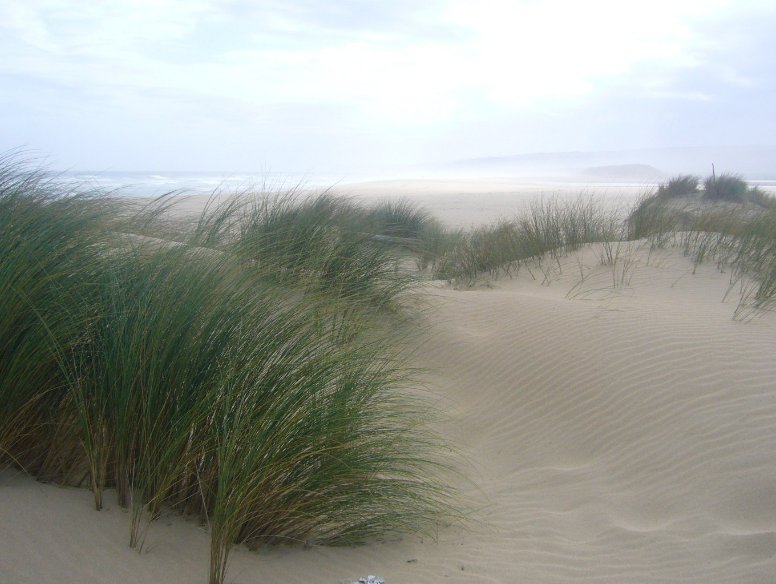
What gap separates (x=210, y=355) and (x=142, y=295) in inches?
18.7

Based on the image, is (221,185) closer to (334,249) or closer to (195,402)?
(334,249)

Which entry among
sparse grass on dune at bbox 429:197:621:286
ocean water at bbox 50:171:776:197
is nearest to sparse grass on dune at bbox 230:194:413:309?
ocean water at bbox 50:171:776:197

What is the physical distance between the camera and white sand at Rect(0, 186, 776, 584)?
2949mm

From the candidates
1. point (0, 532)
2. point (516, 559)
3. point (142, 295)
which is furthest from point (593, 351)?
point (0, 532)

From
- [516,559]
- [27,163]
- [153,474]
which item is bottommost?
[516,559]

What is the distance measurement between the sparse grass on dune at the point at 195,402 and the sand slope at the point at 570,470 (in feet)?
0.56

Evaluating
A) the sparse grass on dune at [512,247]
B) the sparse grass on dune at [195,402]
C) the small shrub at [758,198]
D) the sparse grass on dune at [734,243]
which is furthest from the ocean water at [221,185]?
the sparse grass on dune at [734,243]

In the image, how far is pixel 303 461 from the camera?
322 cm

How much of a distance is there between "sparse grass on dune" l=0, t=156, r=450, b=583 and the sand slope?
169mm

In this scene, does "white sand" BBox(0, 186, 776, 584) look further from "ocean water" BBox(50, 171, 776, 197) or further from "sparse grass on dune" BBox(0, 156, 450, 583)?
"ocean water" BBox(50, 171, 776, 197)

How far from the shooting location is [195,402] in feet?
10.3

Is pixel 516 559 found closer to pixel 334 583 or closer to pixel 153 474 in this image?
pixel 334 583

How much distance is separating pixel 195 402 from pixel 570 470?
2781 millimetres

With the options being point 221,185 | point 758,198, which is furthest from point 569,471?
point 758,198
